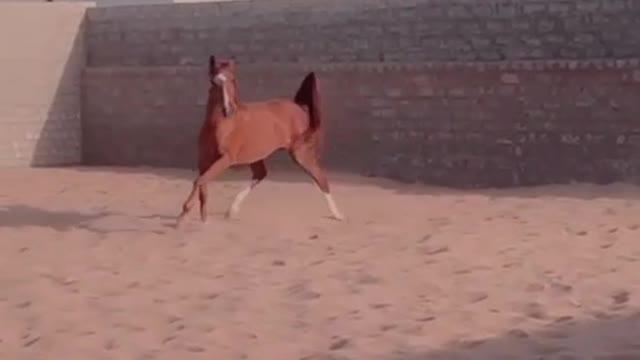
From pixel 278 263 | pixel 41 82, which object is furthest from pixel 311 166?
pixel 41 82

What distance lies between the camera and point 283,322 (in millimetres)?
7289

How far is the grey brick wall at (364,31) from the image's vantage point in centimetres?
1450

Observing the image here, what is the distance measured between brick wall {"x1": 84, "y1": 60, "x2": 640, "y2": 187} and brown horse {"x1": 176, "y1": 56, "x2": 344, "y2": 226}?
10.2 ft

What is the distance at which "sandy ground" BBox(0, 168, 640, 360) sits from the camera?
6766 mm

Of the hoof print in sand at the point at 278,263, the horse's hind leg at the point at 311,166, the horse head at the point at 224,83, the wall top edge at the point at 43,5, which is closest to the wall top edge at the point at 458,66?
the wall top edge at the point at 43,5

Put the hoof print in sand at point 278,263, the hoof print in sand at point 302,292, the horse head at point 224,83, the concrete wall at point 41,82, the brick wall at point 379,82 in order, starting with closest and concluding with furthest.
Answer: the hoof print in sand at point 302,292
the hoof print in sand at point 278,263
the horse head at point 224,83
the brick wall at point 379,82
the concrete wall at point 41,82

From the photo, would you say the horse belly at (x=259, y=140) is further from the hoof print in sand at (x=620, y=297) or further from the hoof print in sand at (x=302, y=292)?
the hoof print in sand at (x=620, y=297)

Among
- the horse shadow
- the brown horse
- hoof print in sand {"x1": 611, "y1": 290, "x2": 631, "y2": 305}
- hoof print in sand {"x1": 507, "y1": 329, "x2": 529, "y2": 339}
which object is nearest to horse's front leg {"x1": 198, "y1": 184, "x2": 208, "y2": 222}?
the brown horse

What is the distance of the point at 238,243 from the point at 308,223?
1244 mm

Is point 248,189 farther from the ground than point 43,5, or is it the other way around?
point 43,5

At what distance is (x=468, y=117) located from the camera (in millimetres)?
14938

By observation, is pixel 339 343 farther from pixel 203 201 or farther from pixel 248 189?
pixel 248 189

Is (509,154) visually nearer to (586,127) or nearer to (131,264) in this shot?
(586,127)

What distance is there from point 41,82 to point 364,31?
5.19 metres
